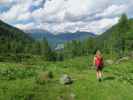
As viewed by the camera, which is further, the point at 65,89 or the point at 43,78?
the point at 43,78

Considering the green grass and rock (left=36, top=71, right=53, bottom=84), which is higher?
rock (left=36, top=71, right=53, bottom=84)

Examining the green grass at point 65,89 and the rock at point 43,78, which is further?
the rock at point 43,78

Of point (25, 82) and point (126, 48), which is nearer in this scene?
point (25, 82)

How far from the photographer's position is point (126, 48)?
142 metres

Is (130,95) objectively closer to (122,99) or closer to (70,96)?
(122,99)

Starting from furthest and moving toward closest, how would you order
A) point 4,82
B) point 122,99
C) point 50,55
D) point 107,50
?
point 50,55, point 107,50, point 4,82, point 122,99

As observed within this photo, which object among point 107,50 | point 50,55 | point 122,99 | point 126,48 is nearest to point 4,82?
point 122,99

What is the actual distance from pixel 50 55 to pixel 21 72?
481ft

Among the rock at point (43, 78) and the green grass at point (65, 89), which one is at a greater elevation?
the rock at point (43, 78)

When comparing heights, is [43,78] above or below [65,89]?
above

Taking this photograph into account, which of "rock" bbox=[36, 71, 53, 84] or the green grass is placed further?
"rock" bbox=[36, 71, 53, 84]

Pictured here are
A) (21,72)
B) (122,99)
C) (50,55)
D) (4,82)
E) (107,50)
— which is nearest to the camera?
(122,99)

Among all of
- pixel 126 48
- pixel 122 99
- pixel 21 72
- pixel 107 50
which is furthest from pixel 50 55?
pixel 122 99

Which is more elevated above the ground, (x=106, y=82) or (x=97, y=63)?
(x=97, y=63)
